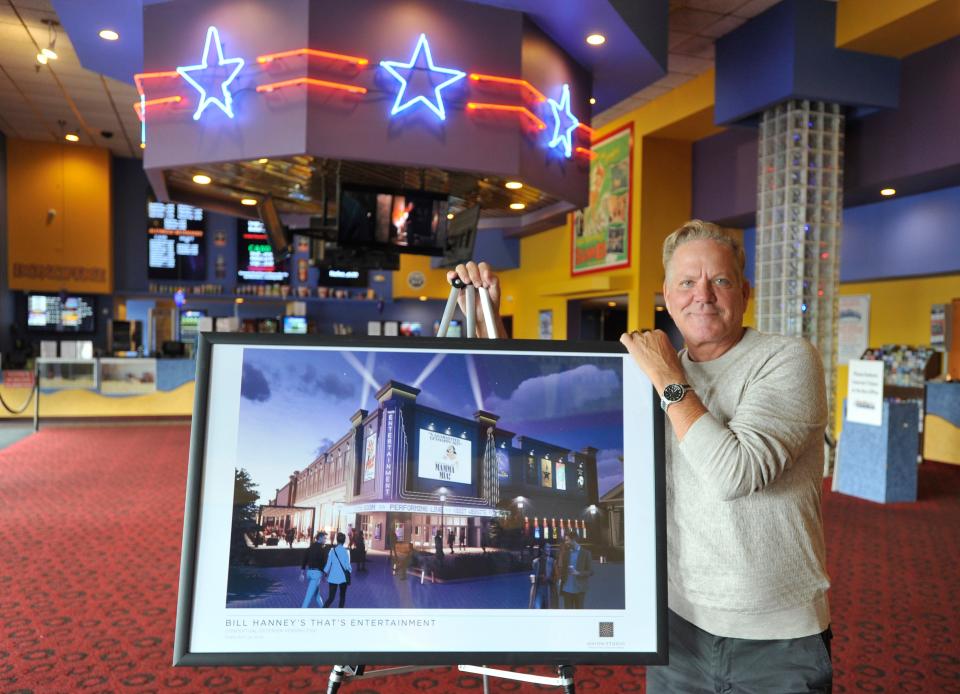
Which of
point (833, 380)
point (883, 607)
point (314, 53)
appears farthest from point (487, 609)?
point (833, 380)

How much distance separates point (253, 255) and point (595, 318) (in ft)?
Result: 24.7

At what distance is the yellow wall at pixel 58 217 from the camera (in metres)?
12.7

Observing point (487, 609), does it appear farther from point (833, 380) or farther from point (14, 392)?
point (14, 392)

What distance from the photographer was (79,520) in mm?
5188

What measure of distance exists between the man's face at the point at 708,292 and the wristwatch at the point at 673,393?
0.21 meters

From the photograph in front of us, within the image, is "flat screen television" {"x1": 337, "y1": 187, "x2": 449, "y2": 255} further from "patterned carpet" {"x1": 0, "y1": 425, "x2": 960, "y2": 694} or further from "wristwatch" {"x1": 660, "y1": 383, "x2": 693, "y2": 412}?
"wristwatch" {"x1": 660, "y1": 383, "x2": 693, "y2": 412}

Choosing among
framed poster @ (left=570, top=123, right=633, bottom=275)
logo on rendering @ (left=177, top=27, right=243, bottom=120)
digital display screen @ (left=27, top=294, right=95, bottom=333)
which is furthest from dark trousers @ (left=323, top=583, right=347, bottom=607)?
digital display screen @ (left=27, top=294, right=95, bottom=333)

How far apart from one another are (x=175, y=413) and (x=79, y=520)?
6.84 metres

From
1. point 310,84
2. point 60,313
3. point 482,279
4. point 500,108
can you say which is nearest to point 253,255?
point 60,313

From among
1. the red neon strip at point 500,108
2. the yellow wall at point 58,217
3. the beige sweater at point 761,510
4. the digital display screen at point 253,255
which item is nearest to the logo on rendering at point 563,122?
the red neon strip at point 500,108

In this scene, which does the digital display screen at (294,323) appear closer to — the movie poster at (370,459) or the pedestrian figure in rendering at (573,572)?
the movie poster at (370,459)

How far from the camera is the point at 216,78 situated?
5859 mm

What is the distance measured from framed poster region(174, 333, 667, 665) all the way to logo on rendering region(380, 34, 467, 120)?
5.02m

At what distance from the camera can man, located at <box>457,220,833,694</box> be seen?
1237 millimetres
